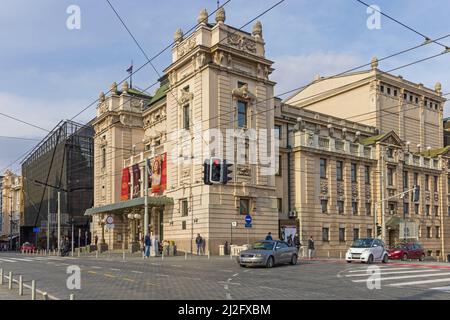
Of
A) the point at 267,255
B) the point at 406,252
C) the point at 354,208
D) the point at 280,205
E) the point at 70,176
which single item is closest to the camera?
the point at 267,255

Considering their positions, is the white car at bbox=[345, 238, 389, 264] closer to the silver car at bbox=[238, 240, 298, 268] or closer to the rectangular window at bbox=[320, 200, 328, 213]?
the silver car at bbox=[238, 240, 298, 268]

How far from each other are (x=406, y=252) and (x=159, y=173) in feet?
74.0

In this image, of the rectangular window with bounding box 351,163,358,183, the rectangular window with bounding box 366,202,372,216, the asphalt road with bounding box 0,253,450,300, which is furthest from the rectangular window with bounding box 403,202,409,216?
the asphalt road with bounding box 0,253,450,300

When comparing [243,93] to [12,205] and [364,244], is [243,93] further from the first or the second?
[12,205]

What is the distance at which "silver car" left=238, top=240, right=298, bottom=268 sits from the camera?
26.0 metres

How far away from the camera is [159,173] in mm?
49375

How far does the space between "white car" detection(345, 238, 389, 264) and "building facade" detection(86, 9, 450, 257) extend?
42.2 ft

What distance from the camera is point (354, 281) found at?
19156 millimetres

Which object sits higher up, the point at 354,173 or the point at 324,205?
the point at 354,173

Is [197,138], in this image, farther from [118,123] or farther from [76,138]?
[76,138]

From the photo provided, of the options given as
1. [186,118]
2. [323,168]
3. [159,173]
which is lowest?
[159,173]

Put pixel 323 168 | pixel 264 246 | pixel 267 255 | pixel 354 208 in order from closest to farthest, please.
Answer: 1. pixel 267 255
2. pixel 264 246
3. pixel 323 168
4. pixel 354 208

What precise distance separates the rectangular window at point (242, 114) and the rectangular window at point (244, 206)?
6.24 metres

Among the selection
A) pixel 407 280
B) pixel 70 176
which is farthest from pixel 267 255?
pixel 70 176
